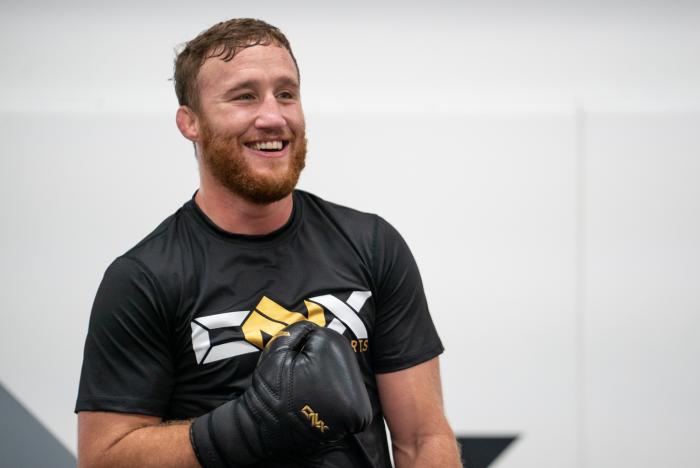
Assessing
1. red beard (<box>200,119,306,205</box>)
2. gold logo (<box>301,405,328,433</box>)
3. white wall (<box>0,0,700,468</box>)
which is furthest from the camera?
white wall (<box>0,0,700,468</box>)

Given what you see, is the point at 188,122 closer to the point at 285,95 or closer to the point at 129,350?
the point at 285,95

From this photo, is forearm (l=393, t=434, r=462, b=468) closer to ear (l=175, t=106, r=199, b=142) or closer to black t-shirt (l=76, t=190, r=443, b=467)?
black t-shirt (l=76, t=190, r=443, b=467)

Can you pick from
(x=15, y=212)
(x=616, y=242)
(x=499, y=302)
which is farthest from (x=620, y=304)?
(x=15, y=212)

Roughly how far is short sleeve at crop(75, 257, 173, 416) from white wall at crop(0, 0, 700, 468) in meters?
0.94

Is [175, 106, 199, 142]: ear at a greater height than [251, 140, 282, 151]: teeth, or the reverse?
[175, 106, 199, 142]: ear

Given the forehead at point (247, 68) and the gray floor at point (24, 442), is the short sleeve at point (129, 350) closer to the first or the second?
the forehead at point (247, 68)

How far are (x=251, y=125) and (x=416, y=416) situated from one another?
21.4 inches

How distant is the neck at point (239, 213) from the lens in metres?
1.37

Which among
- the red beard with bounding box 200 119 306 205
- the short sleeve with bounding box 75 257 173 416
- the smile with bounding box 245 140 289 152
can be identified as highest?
the smile with bounding box 245 140 289 152

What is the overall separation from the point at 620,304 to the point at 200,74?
1376 mm

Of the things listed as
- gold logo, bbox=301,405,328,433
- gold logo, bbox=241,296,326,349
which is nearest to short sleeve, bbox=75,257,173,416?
gold logo, bbox=241,296,326,349

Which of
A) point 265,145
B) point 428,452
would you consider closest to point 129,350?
point 265,145

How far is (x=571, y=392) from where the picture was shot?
2242 millimetres

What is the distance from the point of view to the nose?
52.4 inches
